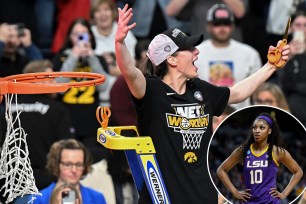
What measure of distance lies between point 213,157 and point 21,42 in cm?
467

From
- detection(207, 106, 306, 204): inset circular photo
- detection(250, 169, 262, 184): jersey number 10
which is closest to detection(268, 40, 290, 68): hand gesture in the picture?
detection(207, 106, 306, 204): inset circular photo

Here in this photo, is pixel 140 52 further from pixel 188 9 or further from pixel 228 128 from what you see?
pixel 228 128

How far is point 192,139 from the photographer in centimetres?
650

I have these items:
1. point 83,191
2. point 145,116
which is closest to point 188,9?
point 83,191

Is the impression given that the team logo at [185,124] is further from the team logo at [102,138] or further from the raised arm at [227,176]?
the team logo at [102,138]

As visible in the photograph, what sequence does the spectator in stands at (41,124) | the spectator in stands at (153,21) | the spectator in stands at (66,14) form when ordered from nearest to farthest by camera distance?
the spectator in stands at (41,124) < the spectator in stands at (66,14) < the spectator in stands at (153,21)

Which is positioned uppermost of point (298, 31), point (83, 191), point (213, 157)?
point (298, 31)

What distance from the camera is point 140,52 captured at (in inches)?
404

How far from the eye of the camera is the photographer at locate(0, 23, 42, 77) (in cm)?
1037

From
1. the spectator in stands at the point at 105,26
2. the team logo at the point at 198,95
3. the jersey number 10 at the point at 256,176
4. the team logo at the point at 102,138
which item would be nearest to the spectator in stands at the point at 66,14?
Result: the spectator in stands at the point at 105,26

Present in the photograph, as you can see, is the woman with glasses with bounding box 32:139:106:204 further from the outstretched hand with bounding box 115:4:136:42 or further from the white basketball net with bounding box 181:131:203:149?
the outstretched hand with bounding box 115:4:136:42

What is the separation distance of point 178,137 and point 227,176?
16.3 inches

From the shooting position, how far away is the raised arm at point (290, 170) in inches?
249

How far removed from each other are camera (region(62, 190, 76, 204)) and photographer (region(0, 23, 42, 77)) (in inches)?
101
